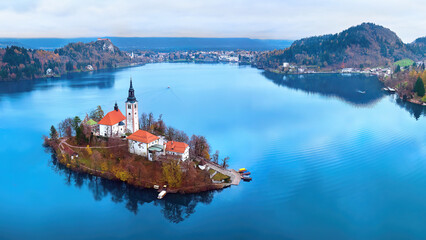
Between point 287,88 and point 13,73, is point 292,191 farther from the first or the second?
point 13,73

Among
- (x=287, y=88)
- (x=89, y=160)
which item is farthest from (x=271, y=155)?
(x=287, y=88)

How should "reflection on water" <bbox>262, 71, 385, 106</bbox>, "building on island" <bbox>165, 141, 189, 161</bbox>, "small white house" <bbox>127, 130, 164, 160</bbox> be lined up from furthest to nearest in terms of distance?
"reflection on water" <bbox>262, 71, 385, 106</bbox>, "small white house" <bbox>127, 130, 164, 160</bbox>, "building on island" <bbox>165, 141, 189, 161</bbox>

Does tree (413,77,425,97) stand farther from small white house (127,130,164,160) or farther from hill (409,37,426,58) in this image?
hill (409,37,426,58)

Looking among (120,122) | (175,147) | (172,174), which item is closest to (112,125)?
(120,122)

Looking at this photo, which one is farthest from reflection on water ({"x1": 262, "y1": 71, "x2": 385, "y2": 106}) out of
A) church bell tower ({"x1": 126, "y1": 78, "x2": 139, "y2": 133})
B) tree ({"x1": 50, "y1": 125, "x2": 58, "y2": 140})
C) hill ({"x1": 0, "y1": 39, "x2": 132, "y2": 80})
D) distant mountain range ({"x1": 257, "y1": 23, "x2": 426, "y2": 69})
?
hill ({"x1": 0, "y1": 39, "x2": 132, "y2": 80})

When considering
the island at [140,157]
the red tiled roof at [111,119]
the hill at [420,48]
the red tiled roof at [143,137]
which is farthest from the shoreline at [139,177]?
the hill at [420,48]

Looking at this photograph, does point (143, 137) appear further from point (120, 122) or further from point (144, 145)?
point (120, 122)

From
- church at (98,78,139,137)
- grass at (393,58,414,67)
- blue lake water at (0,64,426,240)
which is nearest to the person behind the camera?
blue lake water at (0,64,426,240)
